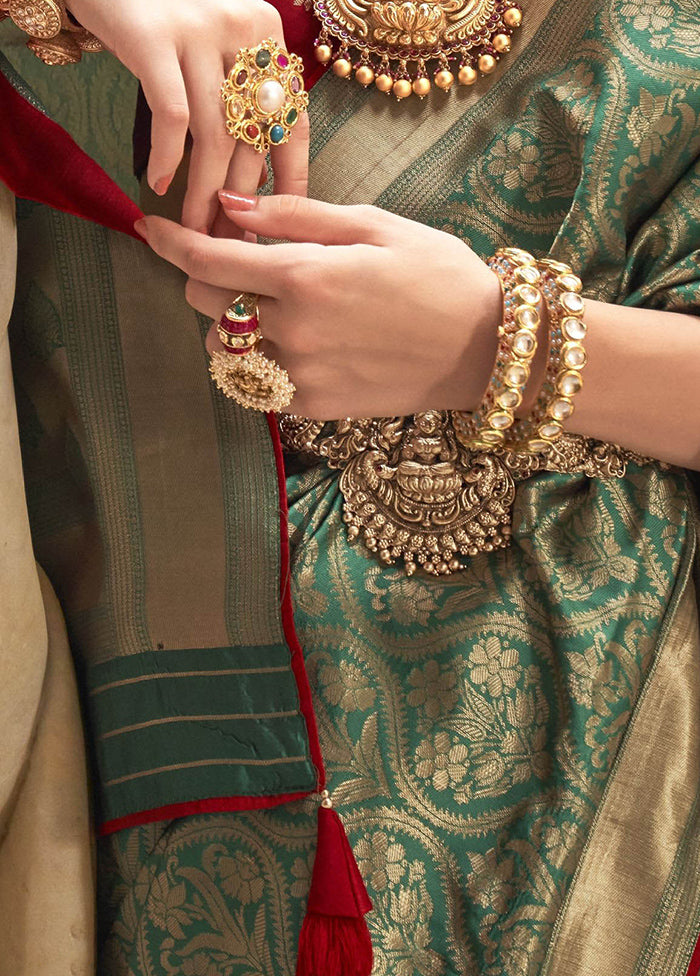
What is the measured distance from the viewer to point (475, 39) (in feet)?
2.31

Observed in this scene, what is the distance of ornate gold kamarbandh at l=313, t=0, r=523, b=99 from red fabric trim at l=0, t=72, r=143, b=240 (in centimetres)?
20

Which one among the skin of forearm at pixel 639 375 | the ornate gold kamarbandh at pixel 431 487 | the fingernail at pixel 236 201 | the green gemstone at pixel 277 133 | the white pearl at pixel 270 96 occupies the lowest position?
the ornate gold kamarbandh at pixel 431 487

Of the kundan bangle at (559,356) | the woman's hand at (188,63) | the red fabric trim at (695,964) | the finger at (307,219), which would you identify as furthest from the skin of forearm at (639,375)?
the red fabric trim at (695,964)

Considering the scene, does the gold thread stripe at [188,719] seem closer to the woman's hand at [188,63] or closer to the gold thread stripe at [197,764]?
the gold thread stripe at [197,764]

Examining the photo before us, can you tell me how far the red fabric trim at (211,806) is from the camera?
2.12 ft

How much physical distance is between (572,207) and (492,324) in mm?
139

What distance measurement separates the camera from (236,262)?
56 cm

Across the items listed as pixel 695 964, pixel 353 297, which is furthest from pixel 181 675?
pixel 695 964

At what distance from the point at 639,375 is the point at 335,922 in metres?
0.42

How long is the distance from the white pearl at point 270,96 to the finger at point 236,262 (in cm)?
8

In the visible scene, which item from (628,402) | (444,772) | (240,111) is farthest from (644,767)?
(240,111)

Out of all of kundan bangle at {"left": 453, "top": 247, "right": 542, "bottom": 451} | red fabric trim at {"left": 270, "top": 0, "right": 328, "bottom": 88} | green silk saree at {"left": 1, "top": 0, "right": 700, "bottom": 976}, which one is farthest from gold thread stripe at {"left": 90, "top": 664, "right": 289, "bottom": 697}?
red fabric trim at {"left": 270, "top": 0, "right": 328, "bottom": 88}

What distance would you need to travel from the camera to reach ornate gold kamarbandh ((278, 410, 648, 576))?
0.71 meters

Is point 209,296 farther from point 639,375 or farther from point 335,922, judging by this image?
point 335,922
